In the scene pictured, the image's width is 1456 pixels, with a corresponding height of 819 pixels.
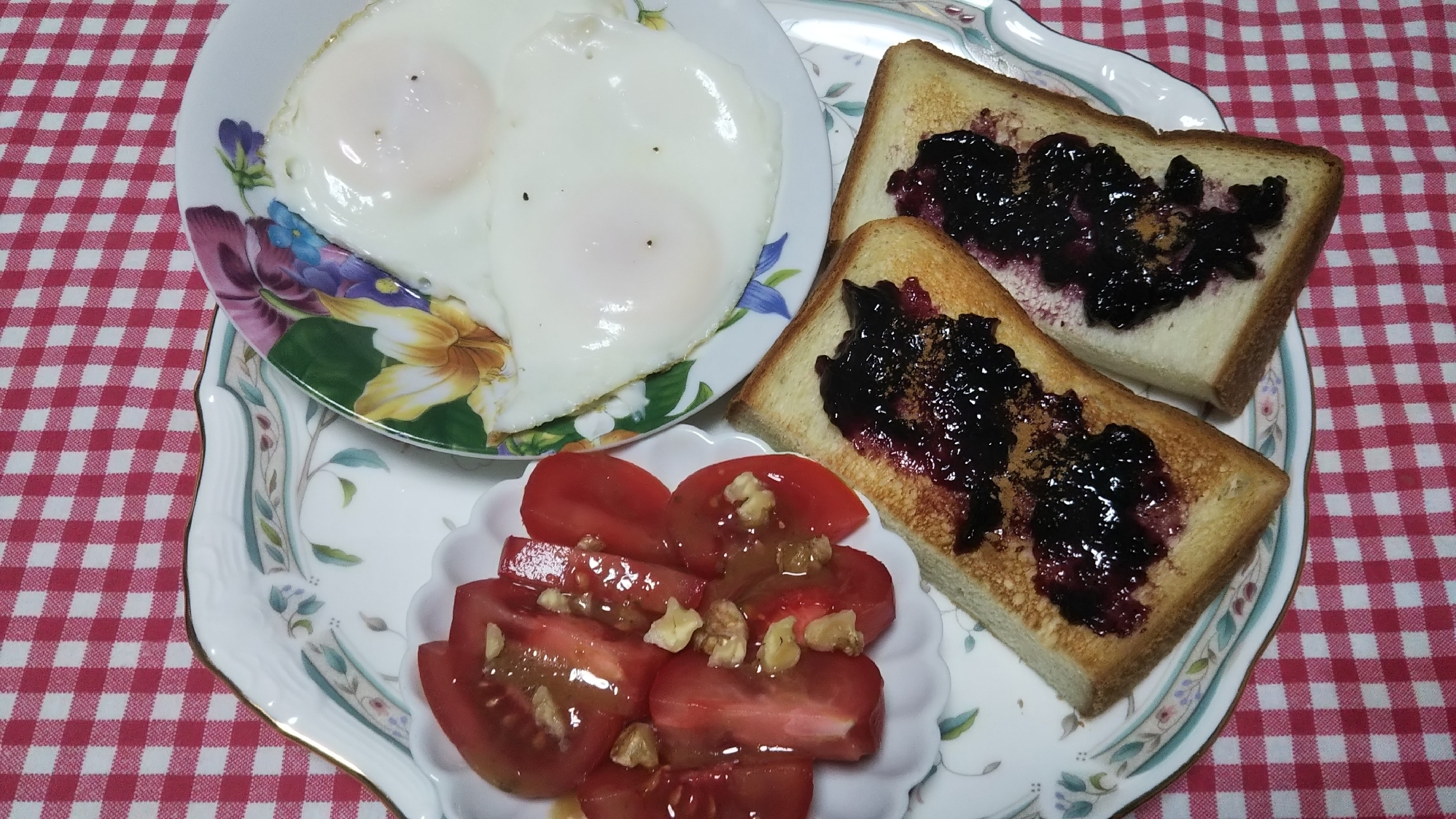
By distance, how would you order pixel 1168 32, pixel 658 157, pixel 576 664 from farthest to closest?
pixel 1168 32, pixel 658 157, pixel 576 664

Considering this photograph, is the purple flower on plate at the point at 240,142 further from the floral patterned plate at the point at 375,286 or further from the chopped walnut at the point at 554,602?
the chopped walnut at the point at 554,602

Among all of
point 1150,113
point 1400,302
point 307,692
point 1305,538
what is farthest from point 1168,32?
point 307,692

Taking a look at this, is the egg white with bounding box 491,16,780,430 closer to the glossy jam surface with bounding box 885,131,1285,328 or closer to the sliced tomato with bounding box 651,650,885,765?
the glossy jam surface with bounding box 885,131,1285,328

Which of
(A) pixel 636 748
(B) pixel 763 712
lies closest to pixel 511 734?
(A) pixel 636 748

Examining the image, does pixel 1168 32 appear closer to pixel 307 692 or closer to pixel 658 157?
pixel 658 157

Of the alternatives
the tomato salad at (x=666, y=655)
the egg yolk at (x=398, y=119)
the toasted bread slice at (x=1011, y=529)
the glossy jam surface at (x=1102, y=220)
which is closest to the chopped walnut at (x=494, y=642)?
the tomato salad at (x=666, y=655)

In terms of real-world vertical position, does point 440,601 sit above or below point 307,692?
above

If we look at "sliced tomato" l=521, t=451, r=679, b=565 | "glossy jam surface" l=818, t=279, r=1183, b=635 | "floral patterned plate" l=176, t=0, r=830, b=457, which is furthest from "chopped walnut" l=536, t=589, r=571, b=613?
"glossy jam surface" l=818, t=279, r=1183, b=635
